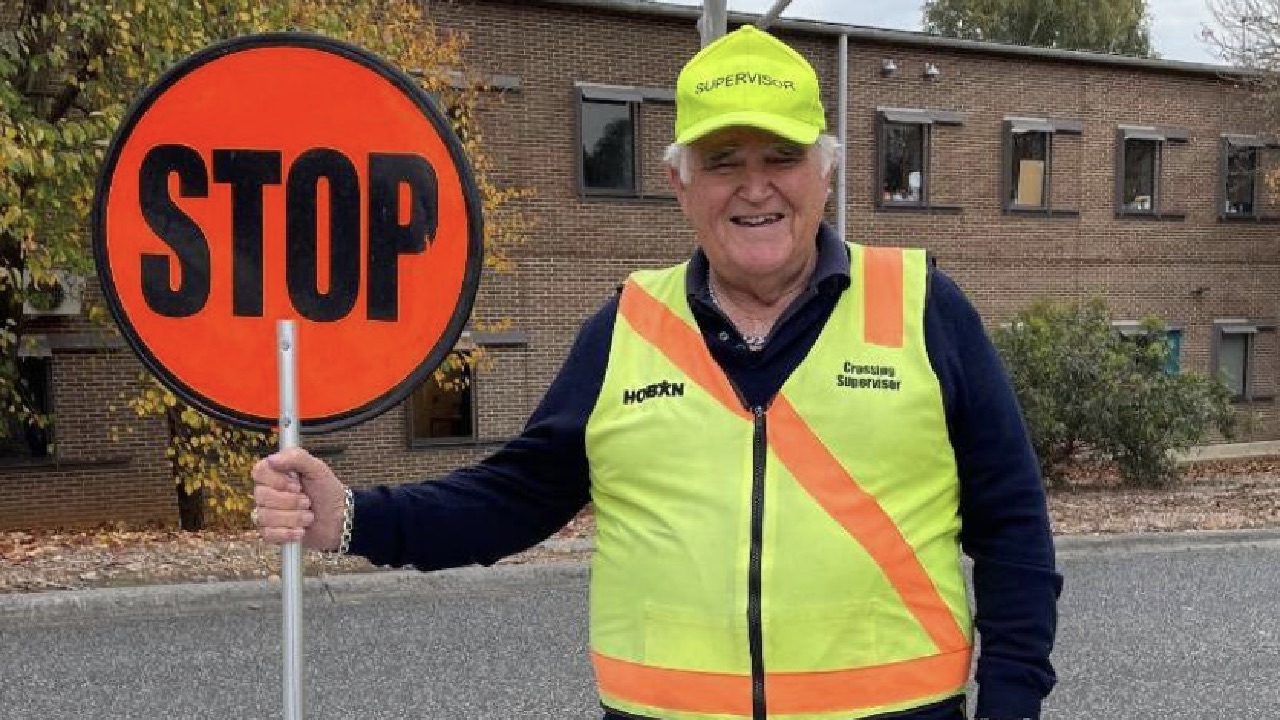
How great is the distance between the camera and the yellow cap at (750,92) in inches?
74.5

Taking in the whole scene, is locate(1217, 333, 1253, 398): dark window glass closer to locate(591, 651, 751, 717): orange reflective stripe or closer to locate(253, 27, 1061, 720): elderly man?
locate(253, 27, 1061, 720): elderly man

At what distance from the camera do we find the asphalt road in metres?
5.35

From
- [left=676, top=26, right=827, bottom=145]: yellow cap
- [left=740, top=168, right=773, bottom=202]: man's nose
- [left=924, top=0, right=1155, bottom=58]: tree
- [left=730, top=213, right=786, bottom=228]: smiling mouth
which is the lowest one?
[left=730, top=213, right=786, bottom=228]: smiling mouth

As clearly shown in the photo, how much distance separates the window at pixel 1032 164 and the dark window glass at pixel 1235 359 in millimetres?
5255

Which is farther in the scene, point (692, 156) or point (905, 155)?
point (905, 155)

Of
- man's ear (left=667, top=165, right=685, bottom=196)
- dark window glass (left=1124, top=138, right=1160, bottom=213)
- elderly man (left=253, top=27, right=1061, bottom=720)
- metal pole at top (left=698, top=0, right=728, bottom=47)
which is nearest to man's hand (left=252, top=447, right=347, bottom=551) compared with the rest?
elderly man (left=253, top=27, right=1061, bottom=720)

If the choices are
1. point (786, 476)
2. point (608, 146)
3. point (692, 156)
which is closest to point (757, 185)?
point (692, 156)

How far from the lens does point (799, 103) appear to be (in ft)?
6.30

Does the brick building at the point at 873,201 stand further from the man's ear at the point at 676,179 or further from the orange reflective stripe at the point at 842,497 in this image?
the orange reflective stripe at the point at 842,497

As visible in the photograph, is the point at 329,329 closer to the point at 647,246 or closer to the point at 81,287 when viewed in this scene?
the point at 81,287

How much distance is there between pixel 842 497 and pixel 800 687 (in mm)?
339

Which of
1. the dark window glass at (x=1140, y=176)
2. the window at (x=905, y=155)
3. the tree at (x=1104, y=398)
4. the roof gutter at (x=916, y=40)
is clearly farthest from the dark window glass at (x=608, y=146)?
the dark window glass at (x=1140, y=176)

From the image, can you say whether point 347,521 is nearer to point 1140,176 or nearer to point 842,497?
point 842,497

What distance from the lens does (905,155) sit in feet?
63.5
